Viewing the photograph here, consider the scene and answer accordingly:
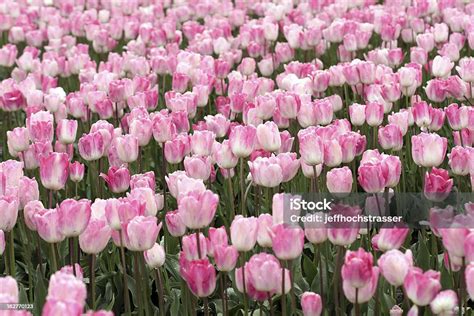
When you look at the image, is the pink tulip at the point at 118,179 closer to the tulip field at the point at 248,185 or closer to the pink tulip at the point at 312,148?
the tulip field at the point at 248,185

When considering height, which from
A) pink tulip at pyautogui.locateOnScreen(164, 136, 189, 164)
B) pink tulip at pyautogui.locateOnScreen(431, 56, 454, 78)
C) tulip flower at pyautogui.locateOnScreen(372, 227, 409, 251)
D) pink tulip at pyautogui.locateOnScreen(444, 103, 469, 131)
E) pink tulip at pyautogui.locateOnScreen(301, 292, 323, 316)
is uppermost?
pink tulip at pyautogui.locateOnScreen(431, 56, 454, 78)

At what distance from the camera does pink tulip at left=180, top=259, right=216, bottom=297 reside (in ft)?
7.60

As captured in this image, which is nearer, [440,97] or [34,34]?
[440,97]

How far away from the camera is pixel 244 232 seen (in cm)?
243

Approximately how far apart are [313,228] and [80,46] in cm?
391

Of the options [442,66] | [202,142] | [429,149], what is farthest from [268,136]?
[442,66]

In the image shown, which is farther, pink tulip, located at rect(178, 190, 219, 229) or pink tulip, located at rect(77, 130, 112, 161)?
pink tulip, located at rect(77, 130, 112, 161)

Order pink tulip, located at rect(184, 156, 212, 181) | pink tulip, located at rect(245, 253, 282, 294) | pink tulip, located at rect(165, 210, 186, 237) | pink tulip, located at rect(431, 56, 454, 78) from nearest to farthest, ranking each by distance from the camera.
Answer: pink tulip, located at rect(245, 253, 282, 294), pink tulip, located at rect(165, 210, 186, 237), pink tulip, located at rect(184, 156, 212, 181), pink tulip, located at rect(431, 56, 454, 78)

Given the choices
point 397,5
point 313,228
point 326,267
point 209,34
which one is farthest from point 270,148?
point 397,5

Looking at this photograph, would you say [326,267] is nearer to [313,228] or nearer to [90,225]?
[313,228]

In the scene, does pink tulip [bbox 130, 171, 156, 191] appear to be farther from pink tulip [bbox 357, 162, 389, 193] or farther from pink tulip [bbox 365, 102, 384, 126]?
pink tulip [bbox 365, 102, 384, 126]

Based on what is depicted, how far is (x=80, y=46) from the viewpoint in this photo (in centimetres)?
600

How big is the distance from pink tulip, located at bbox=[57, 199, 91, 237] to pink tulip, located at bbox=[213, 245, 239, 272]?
419 millimetres

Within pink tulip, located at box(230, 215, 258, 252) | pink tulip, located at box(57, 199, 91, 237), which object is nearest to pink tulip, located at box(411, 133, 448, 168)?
pink tulip, located at box(230, 215, 258, 252)
